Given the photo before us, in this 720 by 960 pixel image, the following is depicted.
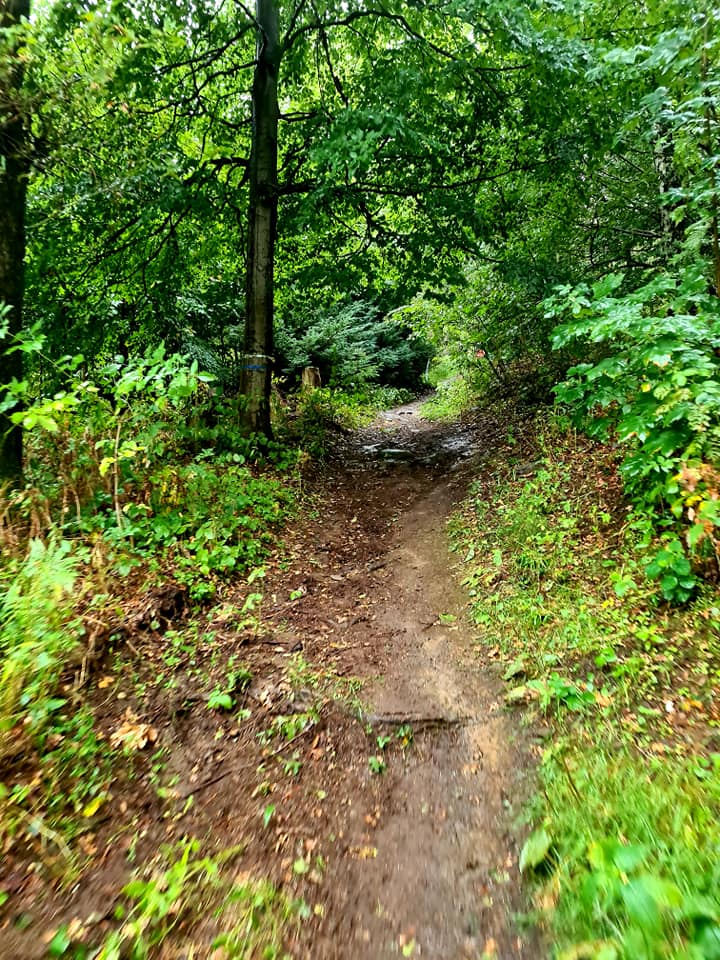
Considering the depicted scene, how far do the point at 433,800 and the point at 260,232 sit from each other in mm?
7943

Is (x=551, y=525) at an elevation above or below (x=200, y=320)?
below

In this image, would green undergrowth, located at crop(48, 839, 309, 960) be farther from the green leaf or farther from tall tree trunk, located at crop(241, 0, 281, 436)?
tall tree trunk, located at crop(241, 0, 281, 436)

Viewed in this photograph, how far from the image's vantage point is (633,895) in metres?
1.89

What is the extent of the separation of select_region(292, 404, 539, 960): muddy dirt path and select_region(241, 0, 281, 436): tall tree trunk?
369cm

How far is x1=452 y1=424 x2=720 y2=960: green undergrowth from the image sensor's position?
191 cm

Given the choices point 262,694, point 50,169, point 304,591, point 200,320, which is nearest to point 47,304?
point 50,169

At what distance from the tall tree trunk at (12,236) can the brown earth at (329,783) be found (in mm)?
2324

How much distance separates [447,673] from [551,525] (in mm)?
2166

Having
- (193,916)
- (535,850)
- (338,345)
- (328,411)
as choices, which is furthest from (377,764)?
(338,345)

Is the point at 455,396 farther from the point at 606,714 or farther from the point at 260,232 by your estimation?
the point at 606,714

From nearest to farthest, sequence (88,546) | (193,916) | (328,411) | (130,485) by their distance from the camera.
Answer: (193,916) → (88,546) → (130,485) → (328,411)

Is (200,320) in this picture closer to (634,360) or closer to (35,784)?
(634,360)

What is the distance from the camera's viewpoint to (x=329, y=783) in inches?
120

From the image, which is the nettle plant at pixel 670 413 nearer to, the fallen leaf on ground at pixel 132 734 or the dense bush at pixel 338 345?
the fallen leaf on ground at pixel 132 734
